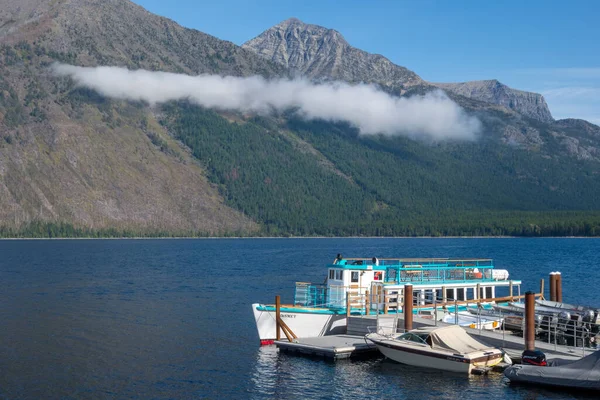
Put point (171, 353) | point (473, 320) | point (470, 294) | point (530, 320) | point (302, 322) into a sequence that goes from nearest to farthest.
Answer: point (530, 320), point (171, 353), point (473, 320), point (302, 322), point (470, 294)

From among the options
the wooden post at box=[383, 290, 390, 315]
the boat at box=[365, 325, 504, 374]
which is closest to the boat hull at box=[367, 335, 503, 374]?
the boat at box=[365, 325, 504, 374]

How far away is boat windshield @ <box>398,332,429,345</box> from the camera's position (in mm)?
51353

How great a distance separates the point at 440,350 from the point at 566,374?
831 centimetres

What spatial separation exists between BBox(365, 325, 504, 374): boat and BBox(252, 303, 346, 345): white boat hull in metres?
7.92

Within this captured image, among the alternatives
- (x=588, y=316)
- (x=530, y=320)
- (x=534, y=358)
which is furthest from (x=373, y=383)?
(x=588, y=316)

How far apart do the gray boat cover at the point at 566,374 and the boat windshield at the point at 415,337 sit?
6281 mm

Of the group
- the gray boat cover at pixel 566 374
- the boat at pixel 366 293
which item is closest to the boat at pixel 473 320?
the boat at pixel 366 293

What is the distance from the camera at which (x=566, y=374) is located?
45.2m

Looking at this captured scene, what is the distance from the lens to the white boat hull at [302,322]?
60.4 meters

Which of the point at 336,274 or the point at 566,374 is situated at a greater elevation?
the point at 336,274

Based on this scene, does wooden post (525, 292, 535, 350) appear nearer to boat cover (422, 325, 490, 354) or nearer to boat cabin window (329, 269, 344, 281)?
boat cover (422, 325, 490, 354)

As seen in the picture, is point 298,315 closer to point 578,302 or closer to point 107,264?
point 578,302

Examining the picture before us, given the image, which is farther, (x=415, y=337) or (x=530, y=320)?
(x=415, y=337)

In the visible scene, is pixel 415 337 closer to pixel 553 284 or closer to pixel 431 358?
pixel 431 358
